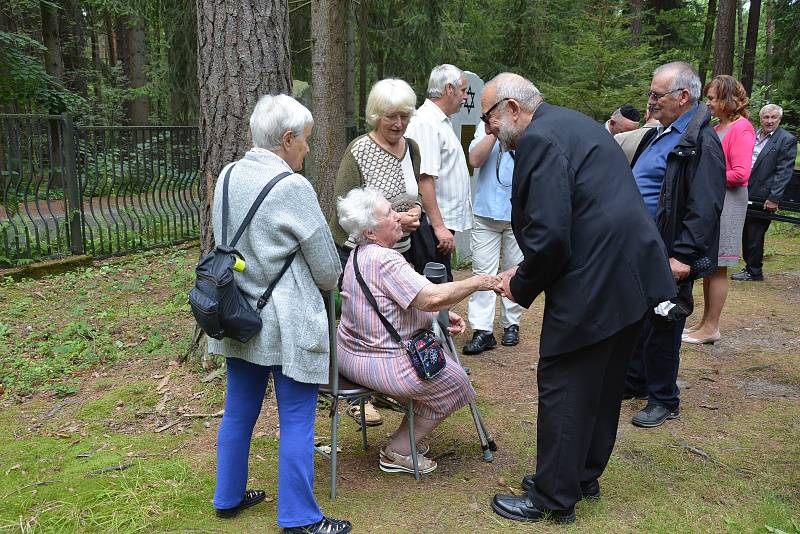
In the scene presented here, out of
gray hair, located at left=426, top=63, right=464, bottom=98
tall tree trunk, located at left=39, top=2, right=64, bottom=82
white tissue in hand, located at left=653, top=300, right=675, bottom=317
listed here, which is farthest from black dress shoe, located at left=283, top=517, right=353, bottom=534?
tall tree trunk, located at left=39, top=2, right=64, bottom=82

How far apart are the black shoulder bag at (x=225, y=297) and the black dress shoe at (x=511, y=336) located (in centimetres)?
329

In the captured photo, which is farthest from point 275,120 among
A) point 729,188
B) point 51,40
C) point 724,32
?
point 51,40

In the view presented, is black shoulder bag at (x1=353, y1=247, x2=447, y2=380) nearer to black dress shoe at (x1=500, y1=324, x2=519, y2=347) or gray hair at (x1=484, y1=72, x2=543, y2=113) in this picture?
gray hair at (x1=484, y1=72, x2=543, y2=113)

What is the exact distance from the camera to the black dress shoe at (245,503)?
302 cm

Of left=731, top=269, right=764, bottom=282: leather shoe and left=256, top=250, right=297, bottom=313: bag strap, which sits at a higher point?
left=256, top=250, right=297, bottom=313: bag strap

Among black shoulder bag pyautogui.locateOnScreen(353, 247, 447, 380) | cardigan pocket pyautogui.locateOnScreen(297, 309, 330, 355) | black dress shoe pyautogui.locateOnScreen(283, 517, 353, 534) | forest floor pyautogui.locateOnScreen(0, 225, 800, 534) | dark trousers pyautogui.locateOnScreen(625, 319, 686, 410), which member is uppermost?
cardigan pocket pyautogui.locateOnScreen(297, 309, 330, 355)

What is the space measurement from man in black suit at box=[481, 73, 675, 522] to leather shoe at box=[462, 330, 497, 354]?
2.33 meters

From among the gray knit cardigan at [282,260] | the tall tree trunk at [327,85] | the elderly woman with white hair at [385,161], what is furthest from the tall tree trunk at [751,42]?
the gray knit cardigan at [282,260]

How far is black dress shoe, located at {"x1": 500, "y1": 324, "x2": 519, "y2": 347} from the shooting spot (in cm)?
560

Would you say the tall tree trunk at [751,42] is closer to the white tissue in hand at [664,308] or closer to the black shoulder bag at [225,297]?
the white tissue in hand at [664,308]

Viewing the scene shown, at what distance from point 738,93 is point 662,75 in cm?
202

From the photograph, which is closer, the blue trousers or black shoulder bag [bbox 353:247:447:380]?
the blue trousers

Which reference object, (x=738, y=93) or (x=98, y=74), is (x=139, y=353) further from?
(x=98, y=74)

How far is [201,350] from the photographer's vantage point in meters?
4.54
